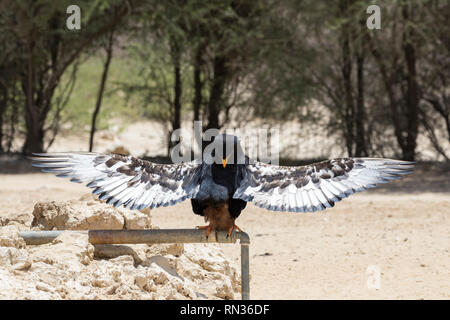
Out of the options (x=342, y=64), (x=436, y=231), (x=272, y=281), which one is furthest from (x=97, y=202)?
(x=342, y=64)

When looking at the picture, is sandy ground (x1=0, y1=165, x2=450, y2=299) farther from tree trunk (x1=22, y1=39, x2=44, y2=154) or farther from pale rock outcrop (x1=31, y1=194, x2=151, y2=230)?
tree trunk (x1=22, y1=39, x2=44, y2=154)

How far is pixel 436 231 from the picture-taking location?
7684 millimetres

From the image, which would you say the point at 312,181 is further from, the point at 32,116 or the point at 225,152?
the point at 32,116

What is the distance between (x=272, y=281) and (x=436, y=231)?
8.58 feet

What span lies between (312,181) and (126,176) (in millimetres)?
1094

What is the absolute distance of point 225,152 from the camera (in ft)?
13.3

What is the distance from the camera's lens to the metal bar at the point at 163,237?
4.10 meters

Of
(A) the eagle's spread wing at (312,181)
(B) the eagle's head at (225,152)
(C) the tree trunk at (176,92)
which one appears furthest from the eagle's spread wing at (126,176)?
(C) the tree trunk at (176,92)

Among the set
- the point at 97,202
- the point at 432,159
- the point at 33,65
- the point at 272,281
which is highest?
the point at 33,65

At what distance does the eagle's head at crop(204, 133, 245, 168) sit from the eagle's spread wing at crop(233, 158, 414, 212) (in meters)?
0.12

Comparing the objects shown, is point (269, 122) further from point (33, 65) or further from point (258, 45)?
point (33, 65)

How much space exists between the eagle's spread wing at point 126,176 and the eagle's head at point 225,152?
144mm

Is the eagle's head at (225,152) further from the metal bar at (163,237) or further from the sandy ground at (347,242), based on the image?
the sandy ground at (347,242)

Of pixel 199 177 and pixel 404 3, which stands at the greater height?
pixel 404 3
